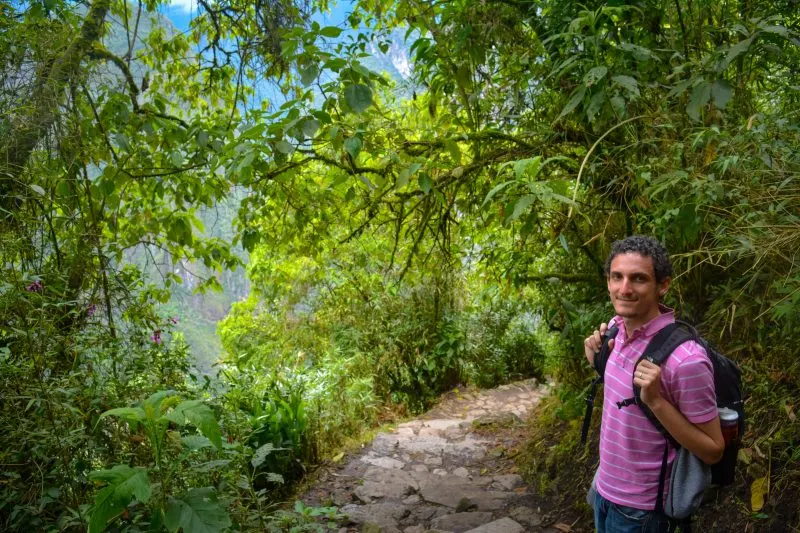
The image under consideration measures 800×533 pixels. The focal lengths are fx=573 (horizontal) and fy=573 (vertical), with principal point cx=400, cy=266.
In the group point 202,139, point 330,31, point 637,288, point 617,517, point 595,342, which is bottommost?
point 617,517

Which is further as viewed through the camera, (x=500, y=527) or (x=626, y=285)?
(x=500, y=527)

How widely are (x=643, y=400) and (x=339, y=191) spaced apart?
2.66m

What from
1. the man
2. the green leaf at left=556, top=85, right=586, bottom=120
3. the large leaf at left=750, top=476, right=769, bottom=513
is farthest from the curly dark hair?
the large leaf at left=750, top=476, right=769, bottom=513

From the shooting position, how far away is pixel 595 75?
2340mm

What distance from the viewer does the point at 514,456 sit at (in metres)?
5.27

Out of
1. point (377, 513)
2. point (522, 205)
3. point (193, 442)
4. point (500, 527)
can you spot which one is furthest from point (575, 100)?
point (377, 513)

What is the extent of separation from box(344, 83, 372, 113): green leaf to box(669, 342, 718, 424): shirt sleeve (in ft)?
5.31

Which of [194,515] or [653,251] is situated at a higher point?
[653,251]

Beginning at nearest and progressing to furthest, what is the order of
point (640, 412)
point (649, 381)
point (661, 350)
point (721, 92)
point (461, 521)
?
point (649, 381), point (661, 350), point (640, 412), point (721, 92), point (461, 521)

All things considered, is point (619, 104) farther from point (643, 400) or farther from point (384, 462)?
point (384, 462)

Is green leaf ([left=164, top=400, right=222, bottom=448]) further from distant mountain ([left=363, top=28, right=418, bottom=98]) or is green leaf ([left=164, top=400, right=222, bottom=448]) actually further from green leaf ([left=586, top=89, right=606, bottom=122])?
distant mountain ([left=363, top=28, right=418, bottom=98])

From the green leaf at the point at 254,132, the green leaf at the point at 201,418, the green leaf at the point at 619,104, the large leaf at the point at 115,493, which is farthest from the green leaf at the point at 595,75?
the large leaf at the point at 115,493

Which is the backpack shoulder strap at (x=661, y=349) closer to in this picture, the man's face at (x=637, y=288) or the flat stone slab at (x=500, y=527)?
the man's face at (x=637, y=288)

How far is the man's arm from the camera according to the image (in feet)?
5.55
